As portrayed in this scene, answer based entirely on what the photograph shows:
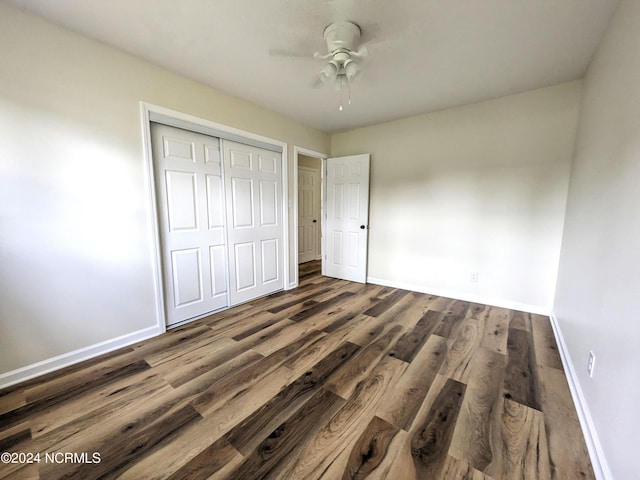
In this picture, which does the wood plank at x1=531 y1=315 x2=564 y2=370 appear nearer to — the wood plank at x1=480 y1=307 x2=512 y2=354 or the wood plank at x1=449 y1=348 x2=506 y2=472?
the wood plank at x1=480 y1=307 x2=512 y2=354

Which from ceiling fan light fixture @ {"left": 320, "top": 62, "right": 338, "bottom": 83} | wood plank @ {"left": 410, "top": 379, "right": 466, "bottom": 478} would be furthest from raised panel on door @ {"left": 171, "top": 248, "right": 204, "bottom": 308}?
wood plank @ {"left": 410, "top": 379, "right": 466, "bottom": 478}

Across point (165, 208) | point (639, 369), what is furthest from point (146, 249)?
point (639, 369)

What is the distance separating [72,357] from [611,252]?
3581 millimetres

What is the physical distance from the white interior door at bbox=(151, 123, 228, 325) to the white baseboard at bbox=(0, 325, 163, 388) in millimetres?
263

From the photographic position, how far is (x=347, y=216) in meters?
4.09

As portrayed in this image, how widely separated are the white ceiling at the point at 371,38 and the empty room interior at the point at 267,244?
0.06 ft

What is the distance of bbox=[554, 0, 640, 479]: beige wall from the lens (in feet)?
3.37

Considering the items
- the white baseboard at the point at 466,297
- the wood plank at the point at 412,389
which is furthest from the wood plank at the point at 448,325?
the white baseboard at the point at 466,297

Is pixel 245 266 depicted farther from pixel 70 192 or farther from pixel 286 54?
pixel 286 54

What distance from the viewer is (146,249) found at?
2248 mm

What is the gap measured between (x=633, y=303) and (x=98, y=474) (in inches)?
96.5

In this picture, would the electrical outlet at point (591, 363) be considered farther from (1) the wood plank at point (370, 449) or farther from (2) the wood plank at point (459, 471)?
(1) the wood plank at point (370, 449)

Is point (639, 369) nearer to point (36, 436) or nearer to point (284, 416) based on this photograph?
point (284, 416)

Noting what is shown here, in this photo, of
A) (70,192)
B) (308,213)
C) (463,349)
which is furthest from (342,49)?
(308,213)
